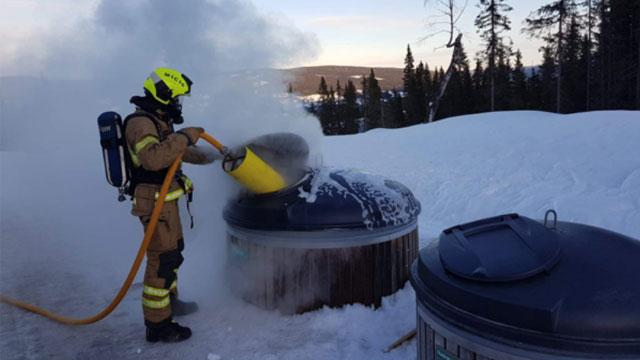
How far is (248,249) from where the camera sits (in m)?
4.43

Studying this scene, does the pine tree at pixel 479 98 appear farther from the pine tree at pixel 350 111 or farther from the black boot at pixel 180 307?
the black boot at pixel 180 307

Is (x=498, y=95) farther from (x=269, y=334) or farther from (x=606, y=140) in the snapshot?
(x=269, y=334)

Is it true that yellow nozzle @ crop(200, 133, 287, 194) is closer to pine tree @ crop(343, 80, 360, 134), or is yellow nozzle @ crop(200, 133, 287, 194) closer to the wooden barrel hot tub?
the wooden barrel hot tub

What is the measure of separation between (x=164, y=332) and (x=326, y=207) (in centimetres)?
167

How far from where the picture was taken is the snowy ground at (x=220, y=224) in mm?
3953

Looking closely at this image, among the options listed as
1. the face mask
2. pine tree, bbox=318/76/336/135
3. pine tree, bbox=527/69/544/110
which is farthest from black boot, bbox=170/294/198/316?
pine tree, bbox=318/76/336/135

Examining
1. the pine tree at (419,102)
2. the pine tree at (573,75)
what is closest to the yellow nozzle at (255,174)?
the pine tree at (573,75)

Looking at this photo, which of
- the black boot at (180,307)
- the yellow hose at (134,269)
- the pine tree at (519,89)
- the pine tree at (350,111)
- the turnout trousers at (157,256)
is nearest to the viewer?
the yellow hose at (134,269)

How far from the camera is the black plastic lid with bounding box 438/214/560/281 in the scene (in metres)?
2.32

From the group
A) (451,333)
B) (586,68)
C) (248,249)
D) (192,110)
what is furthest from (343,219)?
(586,68)

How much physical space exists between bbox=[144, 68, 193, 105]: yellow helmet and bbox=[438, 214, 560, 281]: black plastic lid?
241cm

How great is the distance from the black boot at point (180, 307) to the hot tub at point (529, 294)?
2442mm

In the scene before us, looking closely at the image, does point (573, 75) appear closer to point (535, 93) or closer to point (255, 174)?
point (535, 93)

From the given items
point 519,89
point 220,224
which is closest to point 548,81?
point 519,89
